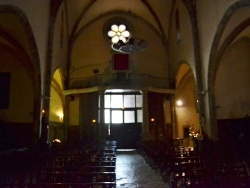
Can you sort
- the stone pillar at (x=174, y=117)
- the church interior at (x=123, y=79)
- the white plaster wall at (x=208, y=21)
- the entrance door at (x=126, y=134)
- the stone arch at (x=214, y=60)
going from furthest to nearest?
the stone pillar at (x=174, y=117), the entrance door at (x=126, y=134), the stone arch at (x=214, y=60), the church interior at (x=123, y=79), the white plaster wall at (x=208, y=21)

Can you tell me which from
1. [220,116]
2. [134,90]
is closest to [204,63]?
[220,116]

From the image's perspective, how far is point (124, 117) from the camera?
20453mm

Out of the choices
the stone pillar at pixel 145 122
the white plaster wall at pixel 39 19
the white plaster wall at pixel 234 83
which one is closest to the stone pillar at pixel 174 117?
the stone pillar at pixel 145 122

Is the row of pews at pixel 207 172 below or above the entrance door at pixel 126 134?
below

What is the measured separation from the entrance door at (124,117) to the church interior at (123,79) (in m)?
0.08

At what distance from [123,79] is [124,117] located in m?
3.24

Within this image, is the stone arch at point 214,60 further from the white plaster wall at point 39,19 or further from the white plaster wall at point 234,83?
the white plaster wall at point 39,19

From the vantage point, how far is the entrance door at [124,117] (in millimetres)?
20109

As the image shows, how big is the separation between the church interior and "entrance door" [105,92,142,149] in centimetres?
8

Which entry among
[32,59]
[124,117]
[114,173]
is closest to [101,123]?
[124,117]

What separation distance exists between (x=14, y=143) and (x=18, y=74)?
409 centimetres

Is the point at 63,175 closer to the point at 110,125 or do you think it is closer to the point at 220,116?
the point at 220,116

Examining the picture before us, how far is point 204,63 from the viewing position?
1403 cm

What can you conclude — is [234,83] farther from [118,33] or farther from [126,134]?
[118,33]
